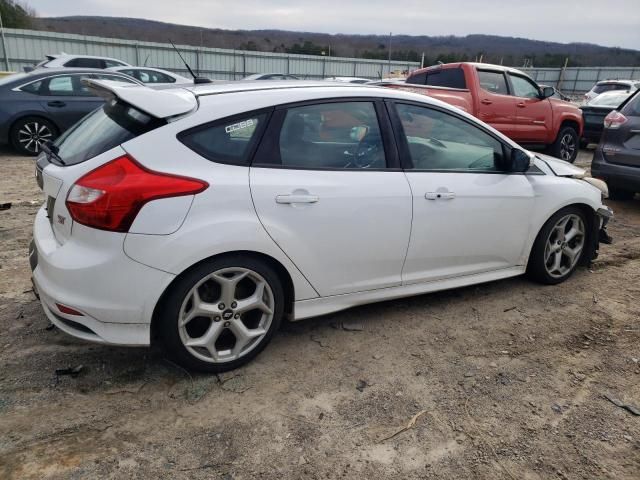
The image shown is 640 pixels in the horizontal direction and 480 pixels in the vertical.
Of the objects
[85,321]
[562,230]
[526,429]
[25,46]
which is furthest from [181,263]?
[25,46]

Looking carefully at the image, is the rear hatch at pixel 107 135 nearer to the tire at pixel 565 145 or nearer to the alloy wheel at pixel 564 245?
the alloy wheel at pixel 564 245

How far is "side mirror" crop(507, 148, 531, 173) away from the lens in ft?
12.4

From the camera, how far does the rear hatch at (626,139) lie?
6259 millimetres

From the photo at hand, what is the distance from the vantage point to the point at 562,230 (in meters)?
4.21

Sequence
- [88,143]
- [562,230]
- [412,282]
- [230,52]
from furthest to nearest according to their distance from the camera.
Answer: [230,52]
[562,230]
[412,282]
[88,143]

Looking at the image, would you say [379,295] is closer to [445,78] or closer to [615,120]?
[615,120]

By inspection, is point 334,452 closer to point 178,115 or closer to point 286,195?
point 286,195

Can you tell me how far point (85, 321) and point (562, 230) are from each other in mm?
3616

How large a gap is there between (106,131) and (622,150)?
6.17 meters

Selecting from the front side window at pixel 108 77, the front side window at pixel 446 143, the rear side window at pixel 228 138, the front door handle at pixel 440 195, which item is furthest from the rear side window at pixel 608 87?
the rear side window at pixel 228 138

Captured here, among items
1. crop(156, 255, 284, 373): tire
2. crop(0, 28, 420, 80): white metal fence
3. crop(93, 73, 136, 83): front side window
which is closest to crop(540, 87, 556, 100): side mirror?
crop(93, 73, 136, 83): front side window

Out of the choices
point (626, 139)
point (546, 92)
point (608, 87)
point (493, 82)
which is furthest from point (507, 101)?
point (608, 87)

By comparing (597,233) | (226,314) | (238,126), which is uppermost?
(238,126)

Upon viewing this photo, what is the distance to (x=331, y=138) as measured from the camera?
313 cm
